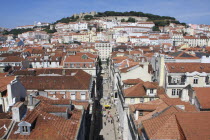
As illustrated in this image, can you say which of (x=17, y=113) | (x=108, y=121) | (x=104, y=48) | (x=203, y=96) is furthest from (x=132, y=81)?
(x=104, y=48)

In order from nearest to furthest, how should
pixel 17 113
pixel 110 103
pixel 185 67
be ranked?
pixel 17 113 → pixel 185 67 → pixel 110 103

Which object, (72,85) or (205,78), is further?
(72,85)

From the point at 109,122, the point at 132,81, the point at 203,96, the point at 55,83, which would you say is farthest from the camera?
the point at 109,122

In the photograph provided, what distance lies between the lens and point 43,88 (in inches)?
1563

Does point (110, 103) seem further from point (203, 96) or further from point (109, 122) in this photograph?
point (203, 96)

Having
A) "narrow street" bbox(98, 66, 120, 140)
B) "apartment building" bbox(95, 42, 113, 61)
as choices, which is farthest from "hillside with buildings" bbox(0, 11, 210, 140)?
"apartment building" bbox(95, 42, 113, 61)

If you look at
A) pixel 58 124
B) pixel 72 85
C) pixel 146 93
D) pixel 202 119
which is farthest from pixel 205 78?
pixel 58 124

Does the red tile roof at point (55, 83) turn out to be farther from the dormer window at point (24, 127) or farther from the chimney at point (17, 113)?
the dormer window at point (24, 127)

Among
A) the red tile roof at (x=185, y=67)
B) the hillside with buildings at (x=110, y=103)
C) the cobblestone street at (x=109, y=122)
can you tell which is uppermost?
the red tile roof at (x=185, y=67)

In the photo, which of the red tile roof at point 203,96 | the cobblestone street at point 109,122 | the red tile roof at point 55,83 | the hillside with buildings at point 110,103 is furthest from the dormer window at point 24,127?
the cobblestone street at point 109,122

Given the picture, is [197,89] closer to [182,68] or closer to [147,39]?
[182,68]

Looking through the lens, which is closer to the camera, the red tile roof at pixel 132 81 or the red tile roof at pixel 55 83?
the red tile roof at pixel 55 83

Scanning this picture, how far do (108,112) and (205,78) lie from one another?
23817mm

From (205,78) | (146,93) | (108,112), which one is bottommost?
(108,112)
